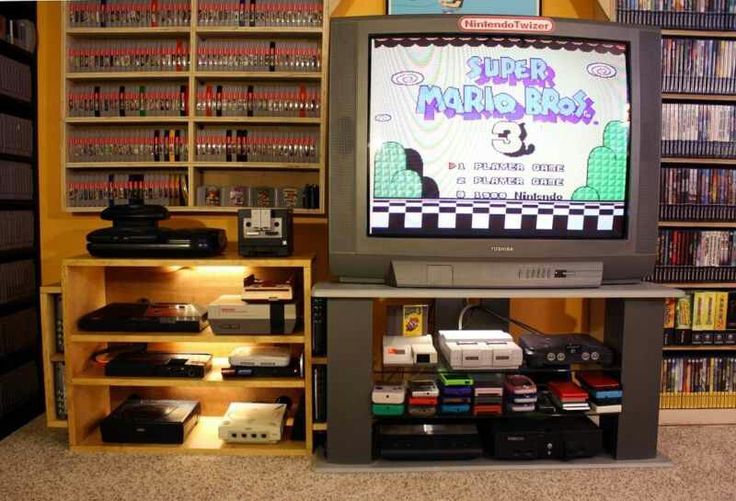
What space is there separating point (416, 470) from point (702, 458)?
1159mm

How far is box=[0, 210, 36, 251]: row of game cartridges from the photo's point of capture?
87.8 inches

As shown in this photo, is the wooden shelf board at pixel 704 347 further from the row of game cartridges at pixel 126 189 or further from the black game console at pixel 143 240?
the row of game cartridges at pixel 126 189

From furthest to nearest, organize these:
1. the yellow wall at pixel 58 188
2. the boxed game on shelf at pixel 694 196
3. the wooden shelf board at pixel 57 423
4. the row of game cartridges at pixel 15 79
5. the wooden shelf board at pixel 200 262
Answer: the yellow wall at pixel 58 188, the boxed game on shelf at pixel 694 196, the row of game cartridges at pixel 15 79, the wooden shelf board at pixel 57 423, the wooden shelf board at pixel 200 262

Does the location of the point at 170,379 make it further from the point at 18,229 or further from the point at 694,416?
the point at 694,416

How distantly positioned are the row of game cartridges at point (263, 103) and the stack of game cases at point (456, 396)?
1320mm

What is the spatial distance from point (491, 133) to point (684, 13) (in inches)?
48.3

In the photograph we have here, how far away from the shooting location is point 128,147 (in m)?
2.37

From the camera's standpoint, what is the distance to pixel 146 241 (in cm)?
199

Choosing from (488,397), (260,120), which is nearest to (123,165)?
(260,120)

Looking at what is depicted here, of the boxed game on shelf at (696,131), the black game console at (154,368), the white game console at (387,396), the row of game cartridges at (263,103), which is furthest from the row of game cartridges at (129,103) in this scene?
the boxed game on shelf at (696,131)

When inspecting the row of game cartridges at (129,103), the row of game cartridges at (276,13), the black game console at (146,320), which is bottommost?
the black game console at (146,320)

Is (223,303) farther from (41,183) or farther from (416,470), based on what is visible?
(41,183)

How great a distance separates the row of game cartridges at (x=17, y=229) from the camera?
2.23 m

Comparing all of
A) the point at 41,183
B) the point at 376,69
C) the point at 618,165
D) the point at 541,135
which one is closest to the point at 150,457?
the point at 41,183
